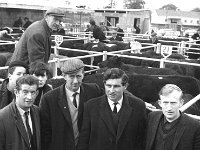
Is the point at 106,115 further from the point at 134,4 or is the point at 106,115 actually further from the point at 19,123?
the point at 134,4

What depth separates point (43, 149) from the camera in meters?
2.93

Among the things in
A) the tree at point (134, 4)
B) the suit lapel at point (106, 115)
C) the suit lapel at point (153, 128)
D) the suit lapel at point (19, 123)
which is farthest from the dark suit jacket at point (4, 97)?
the tree at point (134, 4)

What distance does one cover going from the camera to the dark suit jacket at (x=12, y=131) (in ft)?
8.12

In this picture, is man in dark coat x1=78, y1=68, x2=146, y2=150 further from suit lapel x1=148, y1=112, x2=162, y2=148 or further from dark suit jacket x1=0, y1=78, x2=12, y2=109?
dark suit jacket x1=0, y1=78, x2=12, y2=109

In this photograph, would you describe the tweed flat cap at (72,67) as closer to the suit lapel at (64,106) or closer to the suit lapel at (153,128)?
the suit lapel at (64,106)

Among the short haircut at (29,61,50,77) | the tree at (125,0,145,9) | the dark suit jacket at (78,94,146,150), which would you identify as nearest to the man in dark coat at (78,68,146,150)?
the dark suit jacket at (78,94,146,150)

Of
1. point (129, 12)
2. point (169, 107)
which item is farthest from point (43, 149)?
point (129, 12)

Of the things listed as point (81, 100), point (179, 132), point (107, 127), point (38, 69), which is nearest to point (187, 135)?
point (179, 132)

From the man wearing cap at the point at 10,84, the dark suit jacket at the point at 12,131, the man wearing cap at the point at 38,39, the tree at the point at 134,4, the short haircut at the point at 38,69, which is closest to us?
the dark suit jacket at the point at 12,131

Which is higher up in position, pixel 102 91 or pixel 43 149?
pixel 102 91

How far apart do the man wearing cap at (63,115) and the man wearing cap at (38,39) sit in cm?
87

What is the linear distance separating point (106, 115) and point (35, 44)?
140cm

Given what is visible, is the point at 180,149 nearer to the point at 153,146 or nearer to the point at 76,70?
the point at 153,146

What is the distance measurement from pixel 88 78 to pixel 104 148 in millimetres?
3266
